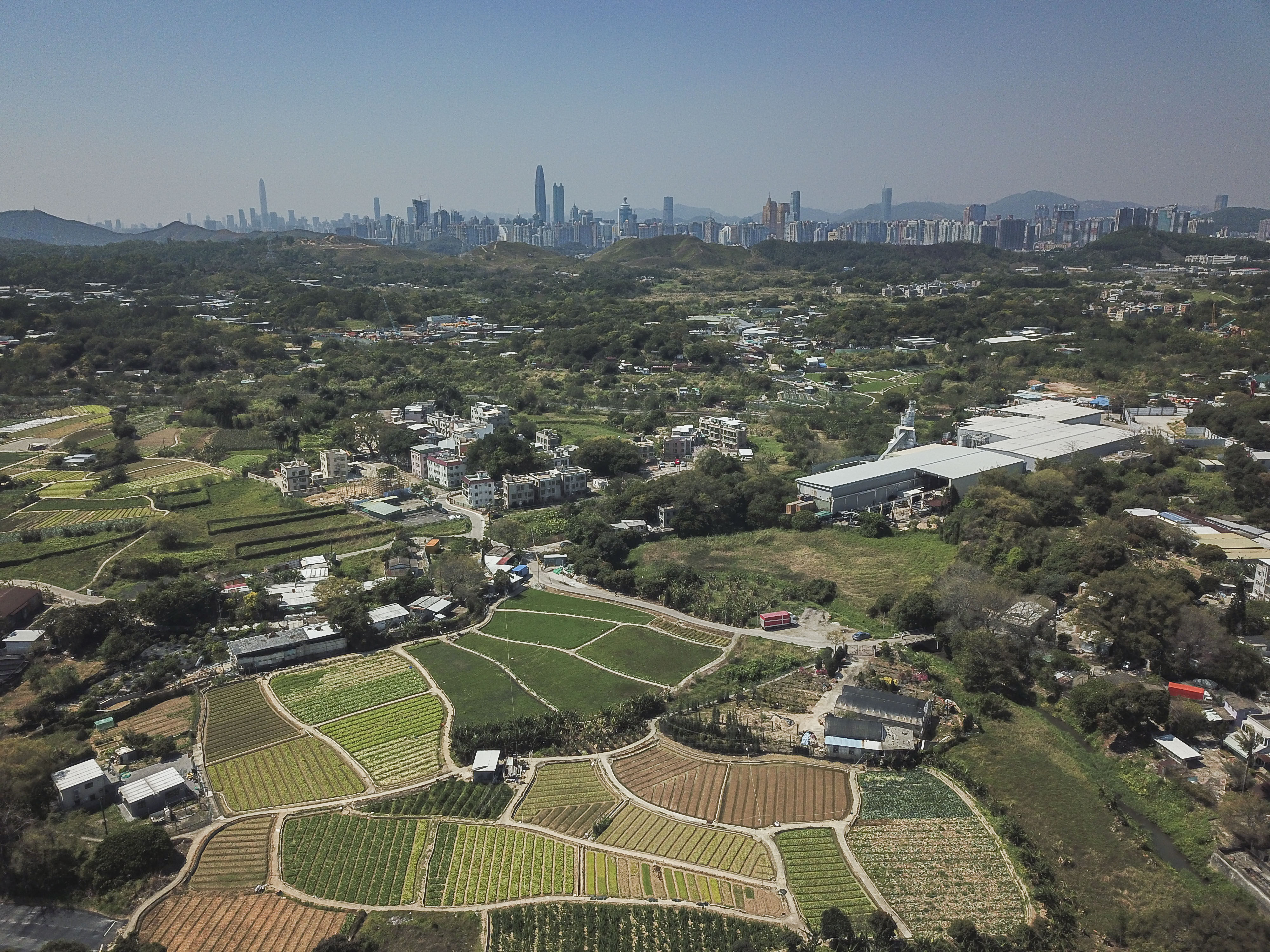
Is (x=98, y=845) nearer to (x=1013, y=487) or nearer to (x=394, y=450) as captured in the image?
→ (x=394, y=450)

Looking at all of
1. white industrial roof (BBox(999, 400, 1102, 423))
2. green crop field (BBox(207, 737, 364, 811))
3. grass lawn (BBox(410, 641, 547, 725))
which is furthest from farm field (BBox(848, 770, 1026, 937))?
white industrial roof (BBox(999, 400, 1102, 423))

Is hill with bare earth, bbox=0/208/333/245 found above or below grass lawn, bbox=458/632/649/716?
above

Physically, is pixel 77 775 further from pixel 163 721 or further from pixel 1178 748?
pixel 1178 748

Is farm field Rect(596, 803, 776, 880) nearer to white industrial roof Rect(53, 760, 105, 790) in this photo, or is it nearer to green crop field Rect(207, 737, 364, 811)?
green crop field Rect(207, 737, 364, 811)

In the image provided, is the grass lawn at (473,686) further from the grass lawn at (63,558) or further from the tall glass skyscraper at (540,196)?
the tall glass skyscraper at (540,196)

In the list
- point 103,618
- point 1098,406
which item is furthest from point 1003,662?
point 1098,406

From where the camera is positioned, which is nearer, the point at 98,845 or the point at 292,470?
the point at 98,845
